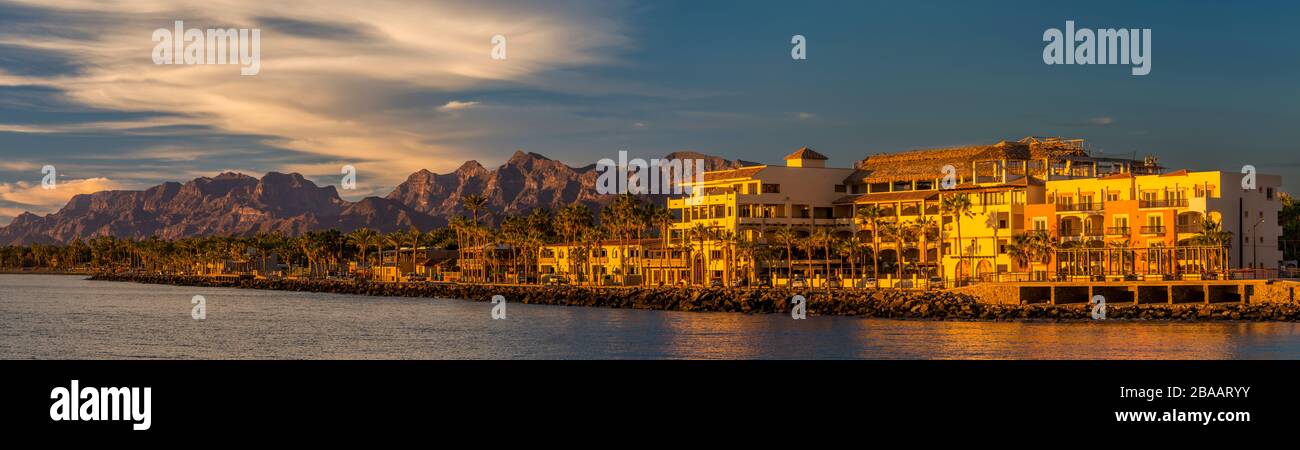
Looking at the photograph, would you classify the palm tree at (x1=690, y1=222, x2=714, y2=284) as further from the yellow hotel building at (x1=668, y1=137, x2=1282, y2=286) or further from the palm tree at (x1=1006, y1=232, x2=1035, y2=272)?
the palm tree at (x1=1006, y1=232, x2=1035, y2=272)

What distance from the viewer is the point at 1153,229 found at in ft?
367

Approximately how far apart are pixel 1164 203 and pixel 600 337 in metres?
60.6

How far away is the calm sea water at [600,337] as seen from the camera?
214 feet

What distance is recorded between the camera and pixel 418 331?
86.2m

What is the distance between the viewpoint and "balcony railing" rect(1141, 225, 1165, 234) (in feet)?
365

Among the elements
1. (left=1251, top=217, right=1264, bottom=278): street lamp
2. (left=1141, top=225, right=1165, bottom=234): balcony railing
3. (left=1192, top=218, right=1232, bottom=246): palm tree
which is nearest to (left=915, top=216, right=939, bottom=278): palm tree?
(left=1141, top=225, right=1165, bottom=234): balcony railing

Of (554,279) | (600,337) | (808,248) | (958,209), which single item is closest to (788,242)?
(808,248)

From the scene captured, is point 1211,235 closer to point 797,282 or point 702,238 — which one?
point 797,282

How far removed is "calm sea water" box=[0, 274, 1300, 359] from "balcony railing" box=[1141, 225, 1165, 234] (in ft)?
87.7

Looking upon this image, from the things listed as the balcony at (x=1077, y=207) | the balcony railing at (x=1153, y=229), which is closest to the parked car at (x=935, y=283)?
the balcony at (x=1077, y=207)
